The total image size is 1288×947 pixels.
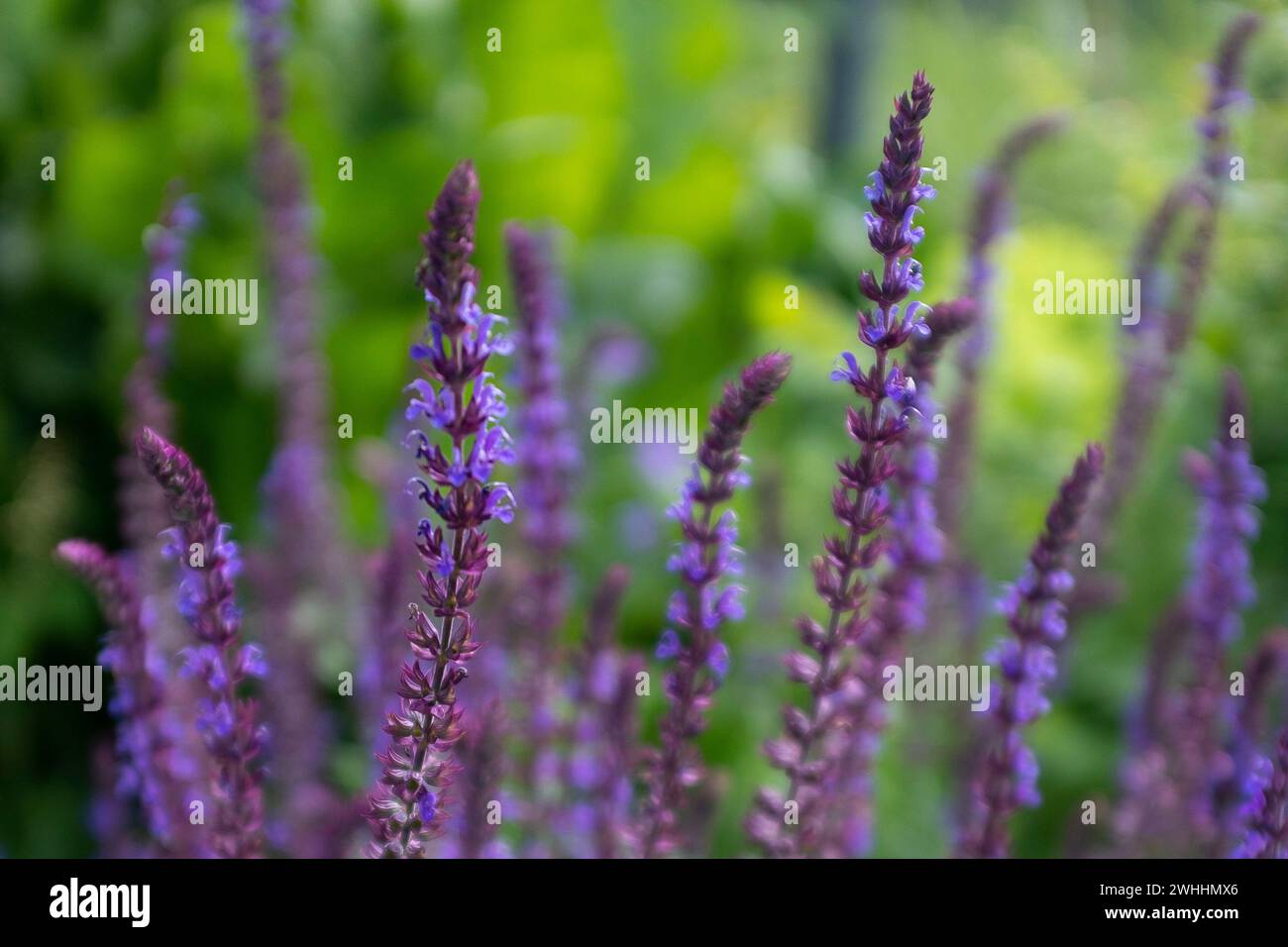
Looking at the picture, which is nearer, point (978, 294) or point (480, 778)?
point (480, 778)

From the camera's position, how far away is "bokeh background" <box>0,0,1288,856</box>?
10.9ft

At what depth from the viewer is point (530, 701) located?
2.07m

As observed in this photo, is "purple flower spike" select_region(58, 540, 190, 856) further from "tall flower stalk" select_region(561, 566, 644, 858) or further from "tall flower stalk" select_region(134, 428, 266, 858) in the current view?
"tall flower stalk" select_region(561, 566, 644, 858)

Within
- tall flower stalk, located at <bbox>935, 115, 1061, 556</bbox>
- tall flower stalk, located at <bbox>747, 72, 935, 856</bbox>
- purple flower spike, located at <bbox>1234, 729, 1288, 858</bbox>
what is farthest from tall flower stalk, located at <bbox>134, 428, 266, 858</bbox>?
tall flower stalk, located at <bbox>935, 115, 1061, 556</bbox>

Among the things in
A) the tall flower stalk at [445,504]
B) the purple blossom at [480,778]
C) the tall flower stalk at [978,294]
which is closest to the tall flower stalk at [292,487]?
the purple blossom at [480,778]

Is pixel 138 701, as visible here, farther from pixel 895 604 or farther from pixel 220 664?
pixel 895 604

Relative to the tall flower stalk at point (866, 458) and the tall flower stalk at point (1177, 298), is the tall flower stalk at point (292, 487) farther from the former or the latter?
the tall flower stalk at point (1177, 298)

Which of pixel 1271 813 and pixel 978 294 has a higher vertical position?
pixel 978 294

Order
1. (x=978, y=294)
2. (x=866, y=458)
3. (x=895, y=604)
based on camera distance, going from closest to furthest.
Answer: (x=866, y=458) < (x=895, y=604) < (x=978, y=294)

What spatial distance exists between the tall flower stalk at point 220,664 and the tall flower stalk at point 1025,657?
0.86 meters

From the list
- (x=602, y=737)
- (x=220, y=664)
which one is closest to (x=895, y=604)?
(x=602, y=737)

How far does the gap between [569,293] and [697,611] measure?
2.52 m

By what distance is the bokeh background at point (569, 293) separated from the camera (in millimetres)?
3334

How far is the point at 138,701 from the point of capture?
153cm
